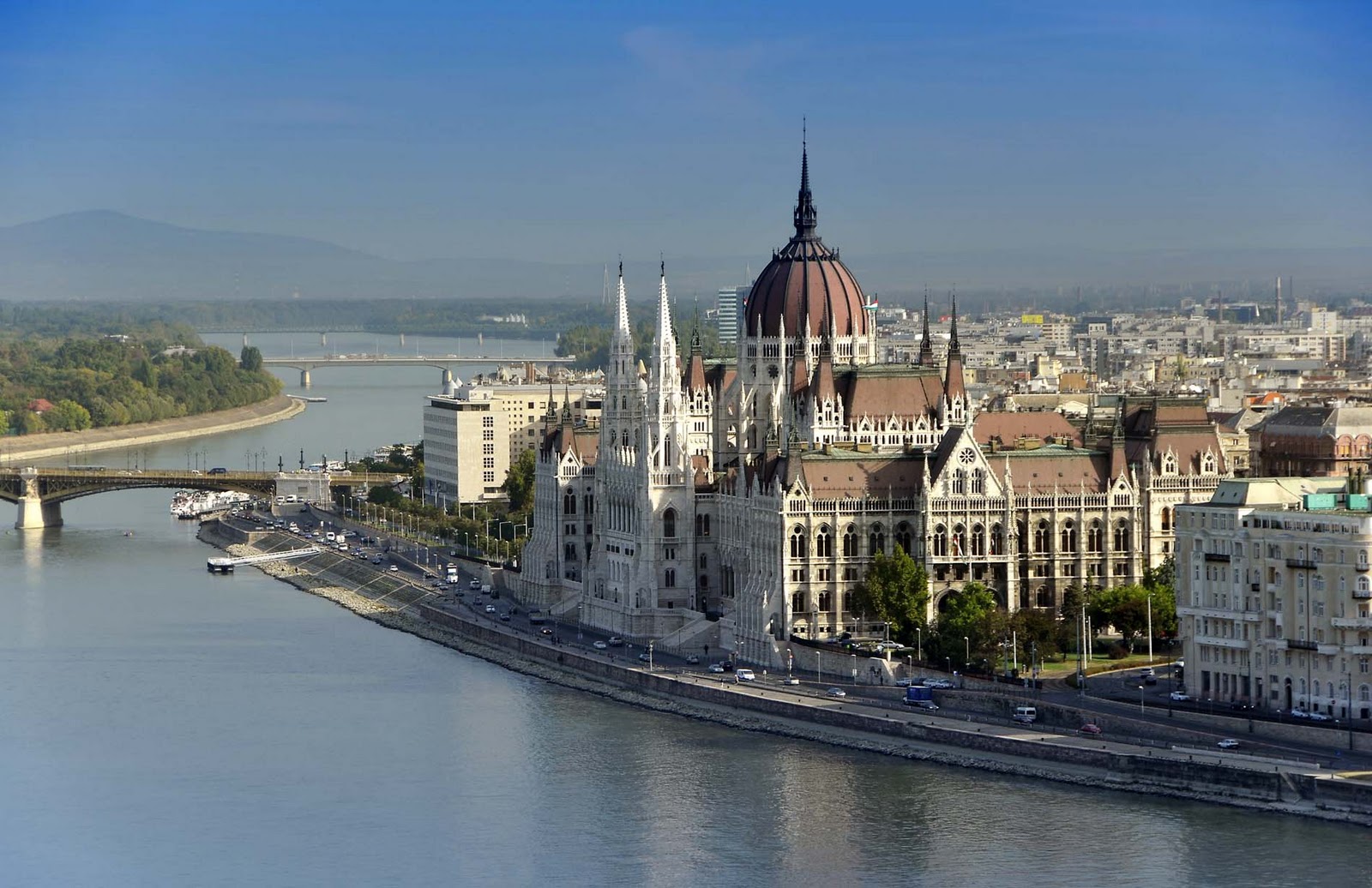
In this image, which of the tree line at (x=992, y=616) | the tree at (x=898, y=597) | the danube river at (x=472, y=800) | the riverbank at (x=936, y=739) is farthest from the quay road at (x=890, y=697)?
the tree at (x=898, y=597)

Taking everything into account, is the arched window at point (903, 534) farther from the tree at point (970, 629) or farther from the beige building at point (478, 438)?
the beige building at point (478, 438)

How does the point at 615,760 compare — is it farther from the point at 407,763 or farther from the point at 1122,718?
the point at 1122,718

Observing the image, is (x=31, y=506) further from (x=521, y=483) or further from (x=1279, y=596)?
(x=1279, y=596)

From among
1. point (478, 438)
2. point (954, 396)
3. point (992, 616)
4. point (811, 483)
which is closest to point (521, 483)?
point (478, 438)

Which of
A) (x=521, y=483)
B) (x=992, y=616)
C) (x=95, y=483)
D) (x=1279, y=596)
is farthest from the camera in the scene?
(x=95, y=483)

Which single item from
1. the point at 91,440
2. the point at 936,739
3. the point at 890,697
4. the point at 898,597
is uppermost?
the point at 91,440

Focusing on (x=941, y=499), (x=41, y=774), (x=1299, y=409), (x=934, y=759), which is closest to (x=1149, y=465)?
(x=941, y=499)

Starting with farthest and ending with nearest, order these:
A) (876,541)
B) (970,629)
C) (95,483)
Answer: (95,483) < (876,541) < (970,629)
